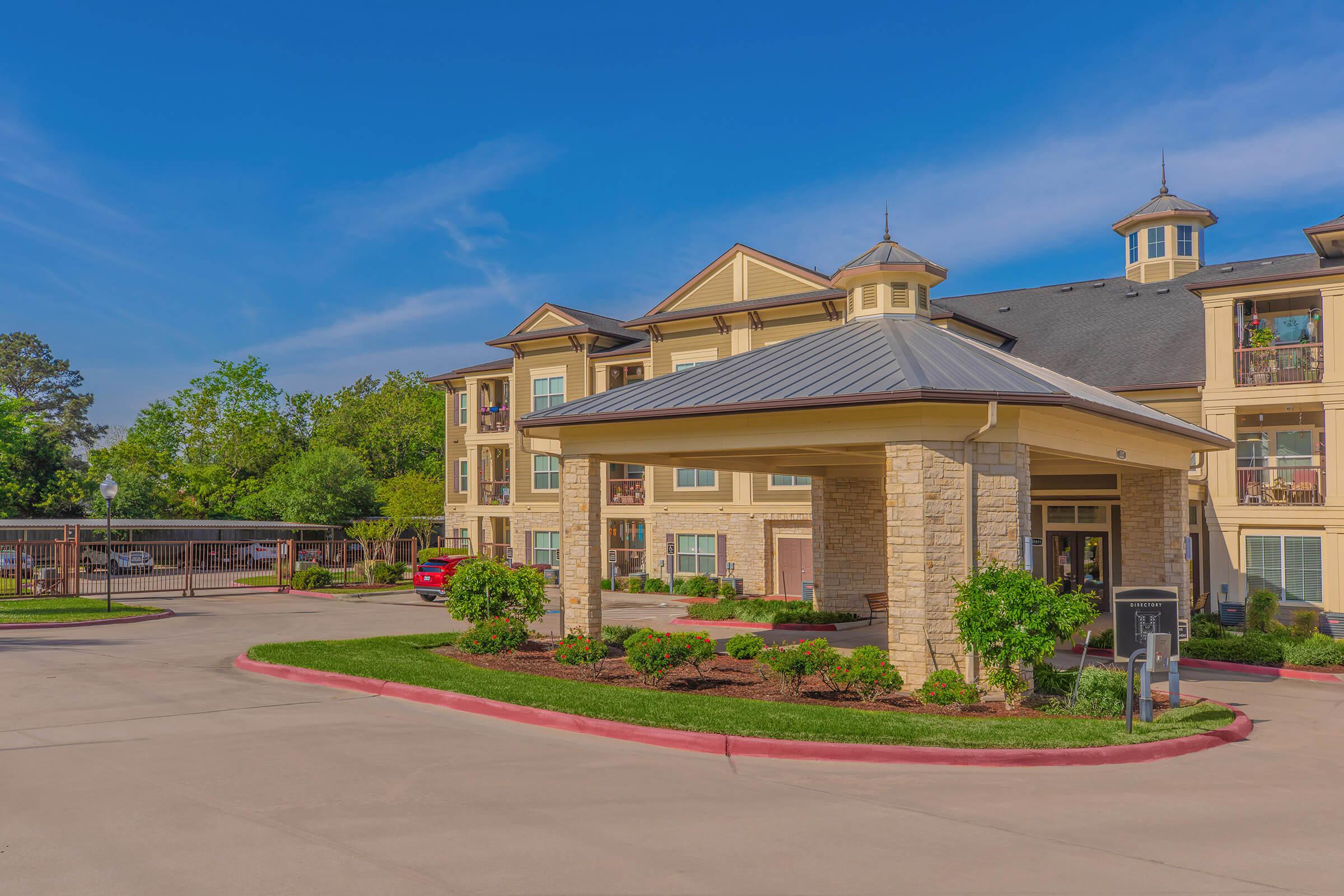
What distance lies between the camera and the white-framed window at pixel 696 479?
118 ft

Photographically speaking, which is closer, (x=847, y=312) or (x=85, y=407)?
(x=847, y=312)

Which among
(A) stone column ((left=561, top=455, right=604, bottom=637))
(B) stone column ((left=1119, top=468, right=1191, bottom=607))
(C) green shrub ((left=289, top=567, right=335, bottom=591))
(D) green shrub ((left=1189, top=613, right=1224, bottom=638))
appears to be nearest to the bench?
(B) stone column ((left=1119, top=468, right=1191, bottom=607))

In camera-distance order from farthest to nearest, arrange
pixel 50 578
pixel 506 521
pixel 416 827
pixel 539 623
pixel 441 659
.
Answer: pixel 506 521, pixel 50 578, pixel 539 623, pixel 441 659, pixel 416 827

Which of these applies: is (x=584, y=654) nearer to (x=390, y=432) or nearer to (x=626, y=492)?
(x=626, y=492)

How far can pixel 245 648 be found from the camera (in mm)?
19484

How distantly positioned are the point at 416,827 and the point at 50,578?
104 feet

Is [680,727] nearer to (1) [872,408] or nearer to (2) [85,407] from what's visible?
(1) [872,408]

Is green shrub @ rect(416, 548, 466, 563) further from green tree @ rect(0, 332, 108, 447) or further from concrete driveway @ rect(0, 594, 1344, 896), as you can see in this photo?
green tree @ rect(0, 332, 108, 447)

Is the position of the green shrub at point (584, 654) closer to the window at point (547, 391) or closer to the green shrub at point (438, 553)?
the green shrub at point (438, 553)

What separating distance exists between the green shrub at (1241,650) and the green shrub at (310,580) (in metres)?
29.3

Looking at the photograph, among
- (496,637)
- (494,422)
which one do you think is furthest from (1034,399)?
(494,422)

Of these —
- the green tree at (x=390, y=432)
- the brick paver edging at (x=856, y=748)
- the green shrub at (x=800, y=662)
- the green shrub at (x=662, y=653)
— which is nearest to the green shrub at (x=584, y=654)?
the green shrub at (x=662, y=653)

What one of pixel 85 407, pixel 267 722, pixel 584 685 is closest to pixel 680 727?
pixel 584 685

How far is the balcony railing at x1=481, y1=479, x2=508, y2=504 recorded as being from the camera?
144 feet
